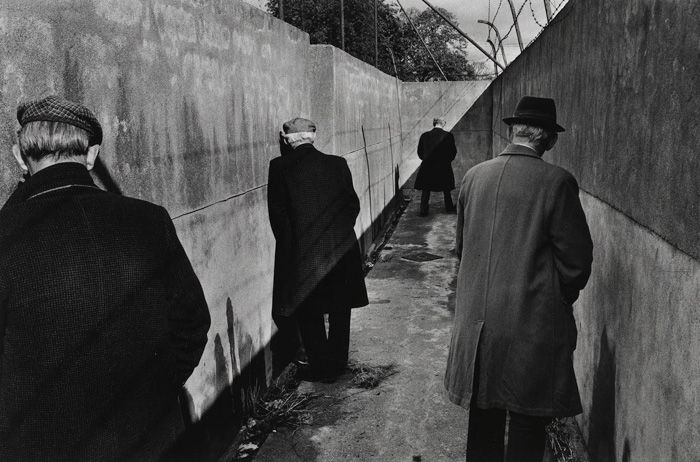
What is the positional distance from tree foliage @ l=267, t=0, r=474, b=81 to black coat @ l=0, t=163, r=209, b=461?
28.4ft

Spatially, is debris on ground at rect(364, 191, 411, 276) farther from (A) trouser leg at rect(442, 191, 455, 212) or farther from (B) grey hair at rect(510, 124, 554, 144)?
(B) grey hair at rect(510, 124, 554, 144)

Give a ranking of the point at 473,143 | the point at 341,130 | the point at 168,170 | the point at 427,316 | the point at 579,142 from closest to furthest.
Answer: the point at 168,170 < the point at 579,142 < the point at 427,316 < the point at 341,130 < the point at 473,143

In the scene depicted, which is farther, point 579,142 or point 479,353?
point 579,142

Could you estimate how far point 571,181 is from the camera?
2.64 metres

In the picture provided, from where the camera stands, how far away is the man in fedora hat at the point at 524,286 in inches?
103

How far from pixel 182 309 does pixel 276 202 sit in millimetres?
2343

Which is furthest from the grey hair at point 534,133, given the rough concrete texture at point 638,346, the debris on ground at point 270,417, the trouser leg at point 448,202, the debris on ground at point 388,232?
the trouser leg at point 448,202

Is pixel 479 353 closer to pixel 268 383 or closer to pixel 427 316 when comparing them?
pixel 268 383

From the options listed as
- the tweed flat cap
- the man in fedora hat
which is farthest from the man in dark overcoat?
the tweed flat cap

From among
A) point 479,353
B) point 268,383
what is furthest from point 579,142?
point 268,383

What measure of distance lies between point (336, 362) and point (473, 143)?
12.1 metres

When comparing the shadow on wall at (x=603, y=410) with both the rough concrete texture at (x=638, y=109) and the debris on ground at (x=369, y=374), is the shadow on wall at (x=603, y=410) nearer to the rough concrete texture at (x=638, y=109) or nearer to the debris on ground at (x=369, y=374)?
the rough concrete texture at (x=638, y=109)

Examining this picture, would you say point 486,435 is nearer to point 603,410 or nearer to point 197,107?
point 603,410

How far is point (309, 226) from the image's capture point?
441 centimetres
